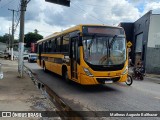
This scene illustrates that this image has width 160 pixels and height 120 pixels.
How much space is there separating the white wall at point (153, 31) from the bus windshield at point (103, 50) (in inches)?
663

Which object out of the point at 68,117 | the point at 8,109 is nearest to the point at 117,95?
the point at 68,117

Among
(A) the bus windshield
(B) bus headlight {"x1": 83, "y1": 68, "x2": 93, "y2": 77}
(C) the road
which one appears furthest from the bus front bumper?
(A) the bus windshield

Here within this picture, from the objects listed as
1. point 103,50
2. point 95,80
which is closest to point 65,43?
point 103,50

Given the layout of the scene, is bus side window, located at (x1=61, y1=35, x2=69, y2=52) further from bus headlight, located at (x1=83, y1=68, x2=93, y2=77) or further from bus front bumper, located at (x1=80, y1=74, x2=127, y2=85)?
bus front bumper, located at (x1=80, y1=74, x2=127, y2=85)

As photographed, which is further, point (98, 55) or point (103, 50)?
point (103, 50)

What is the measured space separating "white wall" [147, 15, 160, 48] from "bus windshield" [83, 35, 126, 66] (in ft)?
55.2

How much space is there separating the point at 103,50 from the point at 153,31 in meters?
17.8

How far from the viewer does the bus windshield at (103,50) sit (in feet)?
36.7

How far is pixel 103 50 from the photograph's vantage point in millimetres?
11336

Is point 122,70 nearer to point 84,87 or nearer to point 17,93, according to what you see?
point 84,87

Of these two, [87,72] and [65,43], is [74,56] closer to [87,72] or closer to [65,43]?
[87,72]

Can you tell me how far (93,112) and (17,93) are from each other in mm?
3975

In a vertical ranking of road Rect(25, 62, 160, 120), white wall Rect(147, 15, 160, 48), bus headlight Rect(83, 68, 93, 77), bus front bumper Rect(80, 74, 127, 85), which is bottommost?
road Rect(25, 62, 160, 120)

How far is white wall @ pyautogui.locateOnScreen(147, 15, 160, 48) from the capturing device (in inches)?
1080
